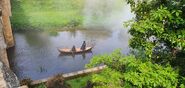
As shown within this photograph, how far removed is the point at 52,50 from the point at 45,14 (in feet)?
24.2

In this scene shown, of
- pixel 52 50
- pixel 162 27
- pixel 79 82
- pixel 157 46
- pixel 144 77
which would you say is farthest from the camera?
pixel 52 50

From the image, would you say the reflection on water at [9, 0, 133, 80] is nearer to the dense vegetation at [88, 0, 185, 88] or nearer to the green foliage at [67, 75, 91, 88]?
the green foliage at [67, 75, 91, 88]

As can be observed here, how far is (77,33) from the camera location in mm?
27562

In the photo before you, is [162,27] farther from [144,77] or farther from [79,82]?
[79,82]

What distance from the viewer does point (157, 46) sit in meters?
8.30

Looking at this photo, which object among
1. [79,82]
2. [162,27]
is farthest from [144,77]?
[79,82]

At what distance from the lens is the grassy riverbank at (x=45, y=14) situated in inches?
1113

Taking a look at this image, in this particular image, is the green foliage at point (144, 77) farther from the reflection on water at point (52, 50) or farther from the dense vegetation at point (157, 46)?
the reflection on water at point (52, 50)

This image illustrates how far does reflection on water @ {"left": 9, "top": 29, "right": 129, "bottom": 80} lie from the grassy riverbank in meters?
1.39

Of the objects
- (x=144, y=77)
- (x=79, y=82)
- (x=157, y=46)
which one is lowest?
(x=79, y=82)

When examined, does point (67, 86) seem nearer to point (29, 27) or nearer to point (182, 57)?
point (182, 57)

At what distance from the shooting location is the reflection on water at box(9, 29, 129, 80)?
21.4 metres

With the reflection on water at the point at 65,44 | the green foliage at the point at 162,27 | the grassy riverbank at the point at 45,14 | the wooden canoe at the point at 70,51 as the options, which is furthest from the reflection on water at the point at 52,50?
the green foliage at the point at 162,27

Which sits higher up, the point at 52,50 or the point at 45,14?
the point at 45,14
